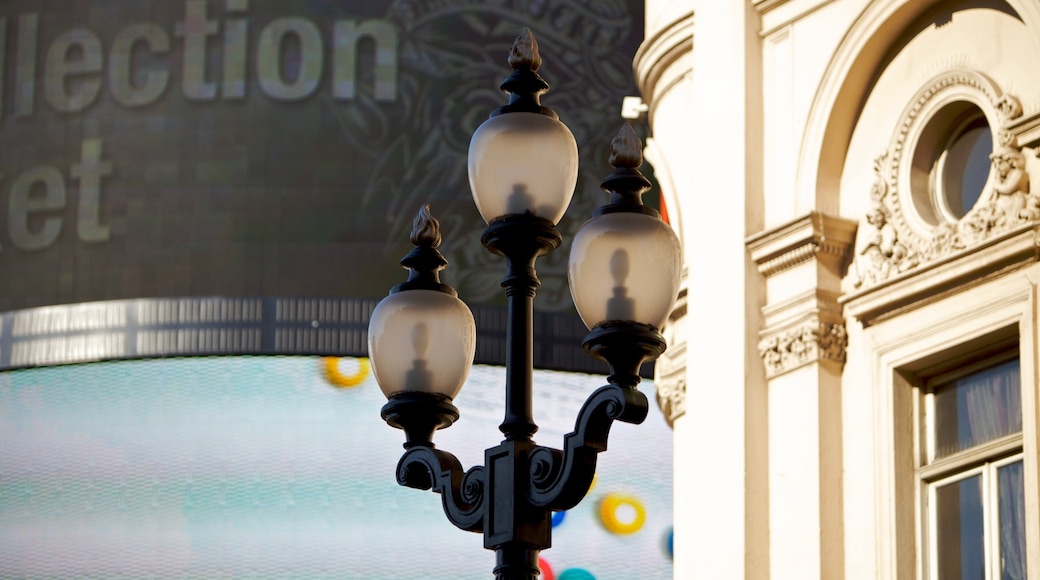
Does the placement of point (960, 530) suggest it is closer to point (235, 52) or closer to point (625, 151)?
point (625, 151)

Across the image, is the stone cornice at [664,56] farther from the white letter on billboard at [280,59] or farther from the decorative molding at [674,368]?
the white letter on billboard at [280,59]

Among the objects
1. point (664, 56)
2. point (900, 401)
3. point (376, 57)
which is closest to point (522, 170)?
point (900, 401)

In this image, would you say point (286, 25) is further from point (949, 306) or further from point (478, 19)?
point (949, 306)

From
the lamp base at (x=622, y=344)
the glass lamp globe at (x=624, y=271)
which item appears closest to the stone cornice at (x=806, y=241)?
the glass lamp globe at (x=624, y=271)

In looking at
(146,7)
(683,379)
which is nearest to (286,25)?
(146,7)

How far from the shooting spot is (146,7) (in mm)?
31312

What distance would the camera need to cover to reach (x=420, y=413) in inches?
328

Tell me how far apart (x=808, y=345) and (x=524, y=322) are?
5.74 m

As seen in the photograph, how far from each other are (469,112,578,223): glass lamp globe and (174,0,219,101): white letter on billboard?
23293mm

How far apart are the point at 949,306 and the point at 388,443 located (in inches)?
771

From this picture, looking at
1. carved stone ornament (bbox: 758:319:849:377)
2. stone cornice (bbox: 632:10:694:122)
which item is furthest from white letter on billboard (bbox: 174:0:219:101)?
carved stone ornament (bbox: 758:319:849:377)

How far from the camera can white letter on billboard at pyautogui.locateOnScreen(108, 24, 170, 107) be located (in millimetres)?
31281

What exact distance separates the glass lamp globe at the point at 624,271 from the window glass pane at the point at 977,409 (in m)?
5.05

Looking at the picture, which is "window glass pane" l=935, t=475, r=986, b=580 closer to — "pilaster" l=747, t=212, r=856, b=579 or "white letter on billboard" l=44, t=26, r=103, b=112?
"pilaster" l=747, t=212, r=856, b=579
